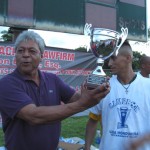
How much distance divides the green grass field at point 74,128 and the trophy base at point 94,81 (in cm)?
413

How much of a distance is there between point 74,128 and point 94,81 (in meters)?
5.39

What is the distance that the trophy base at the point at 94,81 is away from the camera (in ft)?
4.83

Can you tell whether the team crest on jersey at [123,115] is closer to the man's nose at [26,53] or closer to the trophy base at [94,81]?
the trophy base at [94,81]

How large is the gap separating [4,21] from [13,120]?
4.17 m

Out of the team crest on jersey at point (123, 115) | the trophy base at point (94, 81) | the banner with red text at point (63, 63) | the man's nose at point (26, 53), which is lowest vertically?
the team crest on jersey at point (123, 115)

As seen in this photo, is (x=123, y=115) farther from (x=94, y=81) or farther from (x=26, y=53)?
(x=26, y=53)

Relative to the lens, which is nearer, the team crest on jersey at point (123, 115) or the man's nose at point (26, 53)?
the man's nose at point (26, 53)

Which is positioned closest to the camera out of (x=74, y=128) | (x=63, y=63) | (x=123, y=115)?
(x=123, y=115)

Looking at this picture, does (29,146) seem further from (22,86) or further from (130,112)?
(130,112)

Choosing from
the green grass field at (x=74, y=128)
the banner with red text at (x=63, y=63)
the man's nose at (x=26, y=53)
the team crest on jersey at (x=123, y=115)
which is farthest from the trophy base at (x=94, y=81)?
the banner with red text at (x=63, y=63)

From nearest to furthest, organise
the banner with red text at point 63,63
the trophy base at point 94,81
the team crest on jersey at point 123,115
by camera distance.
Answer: the trophy base at point 94,81 → the team crest on jersey at point 123,115 → the banner with red text at point 63,63

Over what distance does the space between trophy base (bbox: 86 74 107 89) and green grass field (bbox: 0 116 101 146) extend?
413 centimetres

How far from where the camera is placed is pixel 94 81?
149 centimetres

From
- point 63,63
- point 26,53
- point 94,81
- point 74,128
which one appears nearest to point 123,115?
point 94,81
